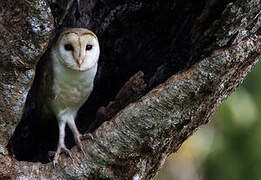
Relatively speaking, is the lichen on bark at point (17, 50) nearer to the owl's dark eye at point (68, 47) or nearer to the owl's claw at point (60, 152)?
the owl's claw at point (60, 152)

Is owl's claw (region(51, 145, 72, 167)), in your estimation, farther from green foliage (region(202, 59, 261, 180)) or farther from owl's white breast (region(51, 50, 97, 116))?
green foliage (region(202, 59, 261, 180))

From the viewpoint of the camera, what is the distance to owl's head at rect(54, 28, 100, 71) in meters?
3.25

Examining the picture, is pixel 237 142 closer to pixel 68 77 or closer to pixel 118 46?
pixel 118 46

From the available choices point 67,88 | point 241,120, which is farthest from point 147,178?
point 241,120

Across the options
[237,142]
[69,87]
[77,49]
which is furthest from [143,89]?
[237,142]

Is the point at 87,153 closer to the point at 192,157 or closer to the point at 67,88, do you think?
the point at 67,88

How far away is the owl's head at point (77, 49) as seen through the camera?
3.25 m

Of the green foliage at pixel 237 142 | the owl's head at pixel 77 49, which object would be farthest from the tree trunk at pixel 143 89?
the green foliage at pixel 237 142

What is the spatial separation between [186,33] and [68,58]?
0.74 m

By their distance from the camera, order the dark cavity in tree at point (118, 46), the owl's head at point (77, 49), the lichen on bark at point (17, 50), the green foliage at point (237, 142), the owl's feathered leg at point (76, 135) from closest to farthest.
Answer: the lichen on bark at point (17, 50) < the owl's feathered leg at point (76, 135) < the owl's head at point (77, 49) < the dark cavity in tree at point (118, 46) < the green foliage at point (237, 142)

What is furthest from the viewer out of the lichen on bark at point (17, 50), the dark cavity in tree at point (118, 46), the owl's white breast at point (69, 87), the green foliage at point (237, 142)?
the green foliage at point (237, 142)

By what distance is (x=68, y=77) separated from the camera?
3.45 m

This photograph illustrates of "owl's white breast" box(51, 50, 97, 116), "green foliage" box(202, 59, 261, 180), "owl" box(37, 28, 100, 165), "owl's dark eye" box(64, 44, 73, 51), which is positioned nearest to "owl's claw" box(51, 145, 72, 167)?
"owl" box(37, 28, 100, 165)

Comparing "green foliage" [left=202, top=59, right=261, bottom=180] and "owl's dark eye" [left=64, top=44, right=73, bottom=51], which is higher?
"owl's dark eye" [left=64, top=44, right=73, bottom=51]
